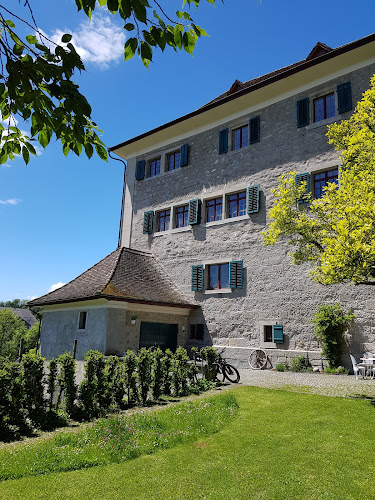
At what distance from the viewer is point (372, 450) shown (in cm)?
541

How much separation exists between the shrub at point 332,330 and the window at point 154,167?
13.1 meters

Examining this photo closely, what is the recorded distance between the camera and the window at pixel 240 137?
62.7ft

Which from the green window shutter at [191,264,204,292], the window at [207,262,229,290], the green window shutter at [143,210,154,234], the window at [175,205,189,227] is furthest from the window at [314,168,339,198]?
the green window shutter at [143,210,154,234]

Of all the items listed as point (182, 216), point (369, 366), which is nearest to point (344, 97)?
point (182, 216)

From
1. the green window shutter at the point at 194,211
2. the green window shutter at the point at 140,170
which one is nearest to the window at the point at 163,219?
the green window shutter at the point at 194,211

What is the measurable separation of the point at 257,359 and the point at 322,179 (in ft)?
26.5

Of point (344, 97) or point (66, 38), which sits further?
point (344, 97)

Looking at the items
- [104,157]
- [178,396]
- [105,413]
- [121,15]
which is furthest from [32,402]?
[121,15]

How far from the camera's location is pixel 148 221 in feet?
73.4

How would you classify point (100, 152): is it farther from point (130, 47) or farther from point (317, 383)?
point (317, 383)

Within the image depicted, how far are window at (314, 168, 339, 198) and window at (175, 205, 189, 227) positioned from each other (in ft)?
23.6

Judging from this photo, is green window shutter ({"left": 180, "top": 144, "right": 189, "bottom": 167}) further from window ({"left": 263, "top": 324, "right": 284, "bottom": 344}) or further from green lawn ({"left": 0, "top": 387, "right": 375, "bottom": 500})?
green lawn ({"left": 0, "top": 387, "right": 375, "bottom": 500})

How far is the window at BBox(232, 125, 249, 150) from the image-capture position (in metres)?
19.1

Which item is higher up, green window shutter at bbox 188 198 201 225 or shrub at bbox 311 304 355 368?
green window shutter at bbox 188 198 201 225
